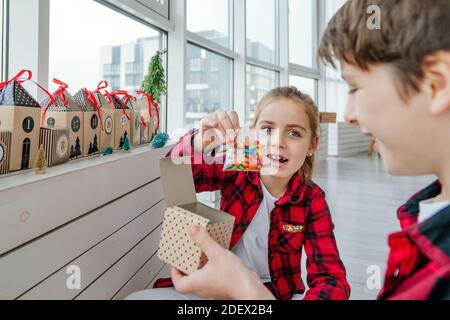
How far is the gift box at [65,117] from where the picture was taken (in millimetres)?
911

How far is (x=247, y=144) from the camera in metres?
0.94

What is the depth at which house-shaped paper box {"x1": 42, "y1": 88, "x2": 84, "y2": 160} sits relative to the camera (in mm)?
911

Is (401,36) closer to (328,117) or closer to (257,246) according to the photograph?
(257,246)

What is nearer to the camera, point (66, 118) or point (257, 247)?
point (66, 118)

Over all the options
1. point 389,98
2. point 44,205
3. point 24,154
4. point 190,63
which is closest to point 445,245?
point 389,98

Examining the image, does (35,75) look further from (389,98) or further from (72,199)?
(389,98)

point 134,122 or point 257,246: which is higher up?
point 134,122

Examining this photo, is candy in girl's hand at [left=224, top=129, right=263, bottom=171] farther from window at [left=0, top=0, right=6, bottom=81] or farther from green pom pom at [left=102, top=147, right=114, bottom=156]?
window at [left=0, top=0, right=6, bottom=81]

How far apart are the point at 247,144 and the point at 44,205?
0.51 meters

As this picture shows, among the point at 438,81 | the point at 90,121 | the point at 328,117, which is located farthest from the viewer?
the point at 328,117

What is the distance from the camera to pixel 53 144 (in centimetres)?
83

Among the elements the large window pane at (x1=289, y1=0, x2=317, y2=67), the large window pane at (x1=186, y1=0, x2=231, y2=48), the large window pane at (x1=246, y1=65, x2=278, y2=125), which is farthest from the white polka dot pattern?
the large window pane at (x1=289, y1=0, x2=317, y2=67)

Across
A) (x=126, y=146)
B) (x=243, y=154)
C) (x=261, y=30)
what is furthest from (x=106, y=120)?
(x=261, y=30)

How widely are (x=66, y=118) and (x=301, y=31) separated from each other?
5.67m
